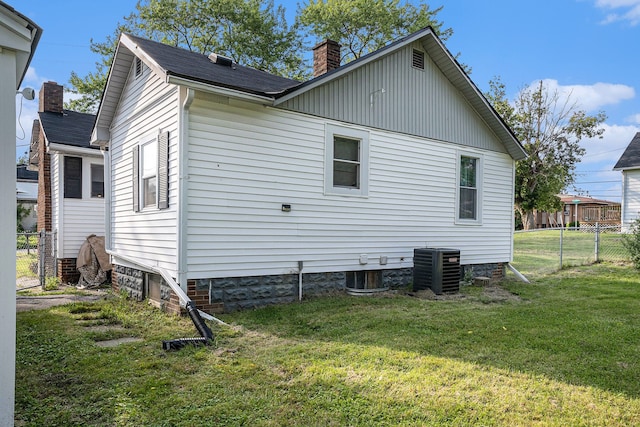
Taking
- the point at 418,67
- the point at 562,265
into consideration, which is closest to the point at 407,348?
the point at 418,67

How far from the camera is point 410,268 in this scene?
894cm

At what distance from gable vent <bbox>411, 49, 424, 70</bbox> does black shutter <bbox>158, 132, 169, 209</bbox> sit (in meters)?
5.38

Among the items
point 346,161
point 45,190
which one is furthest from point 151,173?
point 45,190

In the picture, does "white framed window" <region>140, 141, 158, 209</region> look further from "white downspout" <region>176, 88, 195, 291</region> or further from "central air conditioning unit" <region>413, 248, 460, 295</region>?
"central air conditioning unit" <region>413, 248, 460, 295</region>

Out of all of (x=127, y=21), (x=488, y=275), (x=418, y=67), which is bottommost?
(x=488, y=275)

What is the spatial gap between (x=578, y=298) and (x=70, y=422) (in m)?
8.10

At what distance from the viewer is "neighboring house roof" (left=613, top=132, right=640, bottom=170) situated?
1971 cm

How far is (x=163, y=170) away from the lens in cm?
680

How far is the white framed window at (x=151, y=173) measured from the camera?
674cm

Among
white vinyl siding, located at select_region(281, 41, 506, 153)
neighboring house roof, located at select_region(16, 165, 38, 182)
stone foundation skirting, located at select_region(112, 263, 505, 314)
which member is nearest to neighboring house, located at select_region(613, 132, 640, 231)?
white vinyl siding, located at select_region(281, 41, 506, 153)

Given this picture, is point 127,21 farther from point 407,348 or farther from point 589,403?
point 589,403

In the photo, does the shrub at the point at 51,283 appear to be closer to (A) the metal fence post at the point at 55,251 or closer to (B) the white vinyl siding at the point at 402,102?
(A) the metal fence post at the point at 55,251

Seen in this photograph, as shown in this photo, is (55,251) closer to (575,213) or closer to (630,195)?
(630,195)

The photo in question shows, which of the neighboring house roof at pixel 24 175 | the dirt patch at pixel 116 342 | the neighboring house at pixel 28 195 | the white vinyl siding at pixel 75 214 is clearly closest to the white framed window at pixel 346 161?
the dirt patch at pixel 116 342
